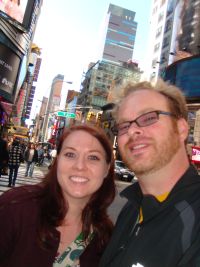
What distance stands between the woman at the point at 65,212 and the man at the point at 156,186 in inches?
15.4

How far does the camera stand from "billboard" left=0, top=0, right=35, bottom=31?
2461 centimetres

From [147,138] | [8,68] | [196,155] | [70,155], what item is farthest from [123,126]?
[196,155]

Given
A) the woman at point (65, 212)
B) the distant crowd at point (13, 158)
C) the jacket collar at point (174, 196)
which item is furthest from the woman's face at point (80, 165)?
the distant crowd at point (13, 158)

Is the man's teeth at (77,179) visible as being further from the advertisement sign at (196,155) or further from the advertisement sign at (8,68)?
the advertisement sign at (196,155)

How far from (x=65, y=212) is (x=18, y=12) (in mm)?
25822

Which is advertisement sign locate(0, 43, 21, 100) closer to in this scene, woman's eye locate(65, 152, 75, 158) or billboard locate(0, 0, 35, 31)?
billboard locate(0, 0, 35, 31)

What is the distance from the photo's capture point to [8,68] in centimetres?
2809

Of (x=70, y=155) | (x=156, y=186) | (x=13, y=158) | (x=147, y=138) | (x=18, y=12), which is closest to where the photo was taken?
(x=156, y=186)

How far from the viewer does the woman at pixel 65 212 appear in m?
2.47

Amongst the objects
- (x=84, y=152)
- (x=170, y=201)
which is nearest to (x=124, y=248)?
(x=170, y=201)

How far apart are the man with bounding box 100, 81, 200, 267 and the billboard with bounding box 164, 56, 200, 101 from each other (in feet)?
160

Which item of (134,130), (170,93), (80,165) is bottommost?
(80,165)

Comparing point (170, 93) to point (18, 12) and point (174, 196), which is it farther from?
point (18, 12)

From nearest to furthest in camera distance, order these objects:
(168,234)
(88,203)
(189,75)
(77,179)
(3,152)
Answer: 1. (168,234)
2. (77,179)
3. (88,203)
4. (3,152)
5. (189,75)
